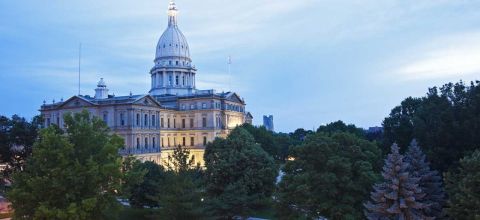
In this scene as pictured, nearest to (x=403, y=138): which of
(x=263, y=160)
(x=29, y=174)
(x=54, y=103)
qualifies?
(x=263, y=160)

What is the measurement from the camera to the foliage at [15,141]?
101 feet

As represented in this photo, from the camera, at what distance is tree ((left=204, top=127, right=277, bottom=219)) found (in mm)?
27844

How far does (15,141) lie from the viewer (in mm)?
31062

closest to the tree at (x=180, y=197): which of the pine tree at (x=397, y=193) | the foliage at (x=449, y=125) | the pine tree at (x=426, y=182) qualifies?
the pine tree at (x=397, y=193)

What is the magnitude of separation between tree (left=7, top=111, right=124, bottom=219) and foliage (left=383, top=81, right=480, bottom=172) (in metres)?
17.3

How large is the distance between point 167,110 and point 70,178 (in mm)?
53224

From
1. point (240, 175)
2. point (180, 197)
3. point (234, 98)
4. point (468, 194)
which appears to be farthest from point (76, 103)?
point (468, 194)

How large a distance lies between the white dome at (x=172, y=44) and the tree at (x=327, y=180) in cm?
6767

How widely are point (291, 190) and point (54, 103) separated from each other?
56.2 metres

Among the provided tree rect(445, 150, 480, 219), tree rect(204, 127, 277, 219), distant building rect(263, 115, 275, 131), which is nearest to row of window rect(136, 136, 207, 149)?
tree rect(204, 127, 277, 219)

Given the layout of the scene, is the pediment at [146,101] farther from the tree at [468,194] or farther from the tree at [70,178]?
the tree at [468,194]

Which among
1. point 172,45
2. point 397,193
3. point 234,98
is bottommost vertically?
point 397,193

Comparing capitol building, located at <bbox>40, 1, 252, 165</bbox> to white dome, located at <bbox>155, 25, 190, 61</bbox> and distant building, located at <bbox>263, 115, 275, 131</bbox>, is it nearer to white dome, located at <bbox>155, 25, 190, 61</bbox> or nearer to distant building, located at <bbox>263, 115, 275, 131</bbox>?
white dome, located at <bbox>155, 25, 190, 61</bbox>

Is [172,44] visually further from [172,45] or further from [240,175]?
[240,175]
